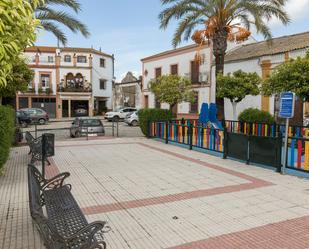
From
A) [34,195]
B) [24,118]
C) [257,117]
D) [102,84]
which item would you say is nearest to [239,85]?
[257,117]

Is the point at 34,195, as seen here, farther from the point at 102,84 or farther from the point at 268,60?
the point at 102,84

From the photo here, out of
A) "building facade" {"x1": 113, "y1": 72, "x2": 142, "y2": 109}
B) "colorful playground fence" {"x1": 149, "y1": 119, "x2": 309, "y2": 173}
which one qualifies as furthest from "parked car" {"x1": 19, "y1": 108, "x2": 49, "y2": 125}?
"building facade" {"x1": 113, "y1": 72, "x2": 142, "y2": 109}

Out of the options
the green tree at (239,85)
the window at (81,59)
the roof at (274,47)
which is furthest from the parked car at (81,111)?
the green tree at (239,85)

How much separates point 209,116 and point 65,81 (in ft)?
96.9

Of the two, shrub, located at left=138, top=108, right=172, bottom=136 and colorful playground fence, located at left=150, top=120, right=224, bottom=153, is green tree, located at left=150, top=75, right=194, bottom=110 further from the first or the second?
colorful playground fence, located at left=150, top=120, right=224, bottom=153

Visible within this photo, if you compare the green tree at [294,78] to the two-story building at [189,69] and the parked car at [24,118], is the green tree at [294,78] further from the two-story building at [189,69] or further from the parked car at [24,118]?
the parked car at [24,118]

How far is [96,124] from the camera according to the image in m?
16.2

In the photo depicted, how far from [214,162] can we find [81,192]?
14.8 feet

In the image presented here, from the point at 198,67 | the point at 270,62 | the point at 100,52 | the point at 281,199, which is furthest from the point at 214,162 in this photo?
the point at 100,52

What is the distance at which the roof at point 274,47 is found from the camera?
56.7ft

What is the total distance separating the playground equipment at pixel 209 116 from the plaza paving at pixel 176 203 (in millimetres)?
4848

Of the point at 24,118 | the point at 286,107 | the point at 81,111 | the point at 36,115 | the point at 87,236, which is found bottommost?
the point at 87,236

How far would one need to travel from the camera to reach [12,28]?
9.04ft

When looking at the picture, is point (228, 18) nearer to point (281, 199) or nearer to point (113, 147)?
point (113, 147)
